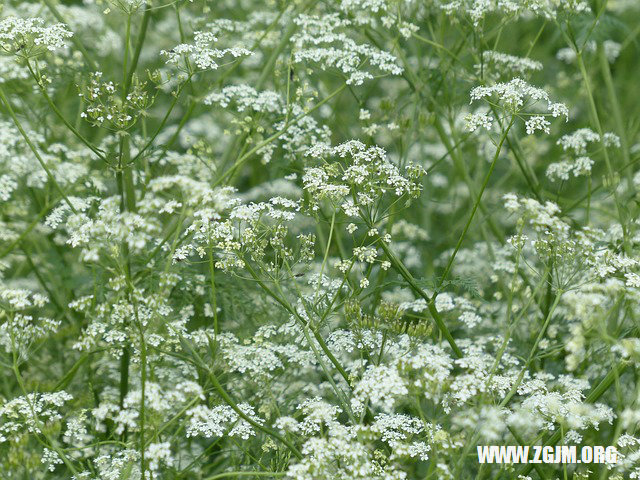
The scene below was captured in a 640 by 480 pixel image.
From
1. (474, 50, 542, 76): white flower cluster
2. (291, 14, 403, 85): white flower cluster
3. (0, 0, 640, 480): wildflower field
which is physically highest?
(474, 50, 542, 76): white flower cluster

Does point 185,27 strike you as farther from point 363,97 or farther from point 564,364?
point 564,364

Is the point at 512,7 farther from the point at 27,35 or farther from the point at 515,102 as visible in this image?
the point at 27,35

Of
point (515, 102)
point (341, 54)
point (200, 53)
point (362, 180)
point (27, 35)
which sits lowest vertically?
point (362, 180)

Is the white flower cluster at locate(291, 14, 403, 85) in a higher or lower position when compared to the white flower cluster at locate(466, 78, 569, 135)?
higher

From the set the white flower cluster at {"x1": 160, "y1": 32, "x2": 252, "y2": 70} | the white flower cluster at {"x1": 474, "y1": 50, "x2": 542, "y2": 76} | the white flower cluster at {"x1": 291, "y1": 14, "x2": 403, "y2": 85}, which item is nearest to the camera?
the white flower cluster at {"x1": 160, "y1": 32, "x2": 252, "y2": 70}

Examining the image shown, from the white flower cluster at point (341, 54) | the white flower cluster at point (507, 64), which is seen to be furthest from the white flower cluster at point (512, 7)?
the white flower cluster at point (341, 54)

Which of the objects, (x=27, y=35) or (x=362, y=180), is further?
(x=27, y=35)

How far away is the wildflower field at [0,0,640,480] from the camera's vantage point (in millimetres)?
3422

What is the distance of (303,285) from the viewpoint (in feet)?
16.7

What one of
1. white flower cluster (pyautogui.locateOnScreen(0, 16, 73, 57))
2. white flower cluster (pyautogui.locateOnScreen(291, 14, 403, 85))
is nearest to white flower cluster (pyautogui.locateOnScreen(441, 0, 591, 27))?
white flower cluster (pyautogui.locateOnScreen(291, 14, 403, 85))

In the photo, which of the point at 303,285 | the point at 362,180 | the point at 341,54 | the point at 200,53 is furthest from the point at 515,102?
the point at 303,285

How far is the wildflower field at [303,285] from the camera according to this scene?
11.2 feet

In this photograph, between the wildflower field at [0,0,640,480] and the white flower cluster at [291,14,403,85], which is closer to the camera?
the wildflower field at [0,0,640,480]

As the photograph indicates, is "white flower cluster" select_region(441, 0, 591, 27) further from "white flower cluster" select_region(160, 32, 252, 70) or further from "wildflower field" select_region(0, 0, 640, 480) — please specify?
"white flower cluster" select_region(160, 32, 252, 70)
